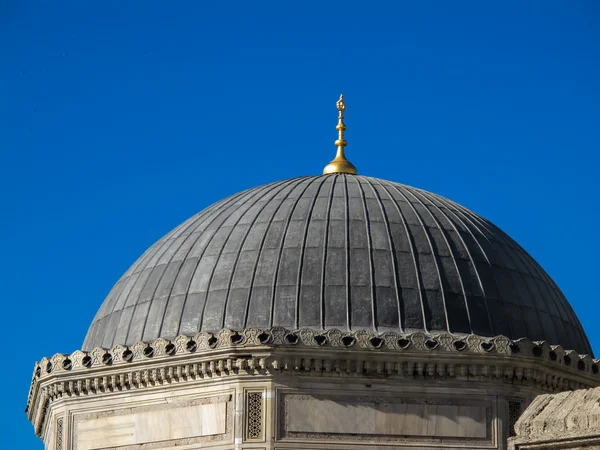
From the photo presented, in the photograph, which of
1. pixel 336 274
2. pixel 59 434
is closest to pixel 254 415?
pixel 336 274

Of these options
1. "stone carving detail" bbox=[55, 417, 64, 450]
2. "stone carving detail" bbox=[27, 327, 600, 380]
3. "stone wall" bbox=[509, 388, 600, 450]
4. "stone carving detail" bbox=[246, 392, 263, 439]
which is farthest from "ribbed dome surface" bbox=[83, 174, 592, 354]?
"stone wall" bbox=[509, 388, 600, 450]

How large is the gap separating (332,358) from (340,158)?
7.56m

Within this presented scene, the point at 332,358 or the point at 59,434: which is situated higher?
the point at 332,358

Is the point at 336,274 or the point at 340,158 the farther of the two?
the point at 340,158

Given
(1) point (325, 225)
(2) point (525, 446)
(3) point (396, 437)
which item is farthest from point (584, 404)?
(1) point (325, 225)

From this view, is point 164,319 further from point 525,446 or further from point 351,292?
point 525,446

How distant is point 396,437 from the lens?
33.3 metres

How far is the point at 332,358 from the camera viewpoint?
33.2 meters

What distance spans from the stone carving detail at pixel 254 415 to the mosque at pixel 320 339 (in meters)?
0.03

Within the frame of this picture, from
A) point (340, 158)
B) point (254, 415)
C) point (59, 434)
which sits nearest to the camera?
point (254, 415)

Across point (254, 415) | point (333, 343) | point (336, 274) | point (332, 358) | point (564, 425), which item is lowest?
point (564, 425)

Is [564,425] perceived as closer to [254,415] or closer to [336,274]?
[254,415]

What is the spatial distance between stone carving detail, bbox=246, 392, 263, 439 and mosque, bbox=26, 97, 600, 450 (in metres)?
0.03

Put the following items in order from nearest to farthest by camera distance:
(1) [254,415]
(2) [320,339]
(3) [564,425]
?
1. (3) [564,425]
2. (1) [254,415]
3. (2) [320,339]
